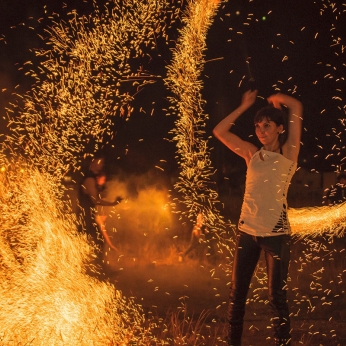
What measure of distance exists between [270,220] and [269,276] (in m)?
0.35

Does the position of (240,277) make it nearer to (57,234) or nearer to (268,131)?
(268,131)


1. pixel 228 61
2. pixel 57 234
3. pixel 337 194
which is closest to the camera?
pixel 57 234

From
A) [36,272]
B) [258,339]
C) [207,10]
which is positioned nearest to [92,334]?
[36,272]

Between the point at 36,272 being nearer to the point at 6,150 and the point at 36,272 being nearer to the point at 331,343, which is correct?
the point at 6,150

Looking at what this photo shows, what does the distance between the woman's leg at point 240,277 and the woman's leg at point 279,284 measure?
138mm

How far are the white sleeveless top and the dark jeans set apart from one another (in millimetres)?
58

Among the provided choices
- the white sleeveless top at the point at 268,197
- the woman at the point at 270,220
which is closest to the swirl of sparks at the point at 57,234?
the woman at the point at 270,220

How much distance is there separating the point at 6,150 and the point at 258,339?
338 cm

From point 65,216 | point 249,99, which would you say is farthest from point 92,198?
point 249,99

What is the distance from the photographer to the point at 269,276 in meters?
3.42

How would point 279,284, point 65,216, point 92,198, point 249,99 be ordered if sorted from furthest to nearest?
1. point 92,198
2. point 65,216
3. point 249,99
4. point 279,284

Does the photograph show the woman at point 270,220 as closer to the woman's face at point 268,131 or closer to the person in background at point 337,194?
the woman's face at point 268,131

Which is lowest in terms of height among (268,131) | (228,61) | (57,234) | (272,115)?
(57,234)

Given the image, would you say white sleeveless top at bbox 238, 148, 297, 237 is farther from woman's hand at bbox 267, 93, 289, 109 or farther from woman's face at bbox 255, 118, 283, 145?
woman's hand at bbox 267, 93, 289, 109
